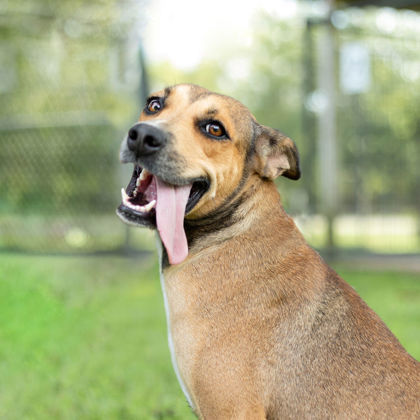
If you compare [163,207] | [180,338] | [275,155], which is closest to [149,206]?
[163,207]

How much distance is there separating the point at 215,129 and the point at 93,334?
3.81 meters

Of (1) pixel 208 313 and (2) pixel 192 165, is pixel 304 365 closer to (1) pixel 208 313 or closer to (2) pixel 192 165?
(1) pixel 208 313

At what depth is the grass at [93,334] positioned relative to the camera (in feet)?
14.3

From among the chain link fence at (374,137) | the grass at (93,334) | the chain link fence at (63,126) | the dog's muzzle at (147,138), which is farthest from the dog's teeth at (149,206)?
the chain link fence at (374,137)

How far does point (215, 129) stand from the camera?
3.11 metres

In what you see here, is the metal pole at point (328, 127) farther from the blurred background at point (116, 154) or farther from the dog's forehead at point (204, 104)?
the dog's forehead at point (204, 104)

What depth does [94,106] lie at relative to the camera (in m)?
9.88

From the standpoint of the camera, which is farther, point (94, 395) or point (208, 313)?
point (94, 395)

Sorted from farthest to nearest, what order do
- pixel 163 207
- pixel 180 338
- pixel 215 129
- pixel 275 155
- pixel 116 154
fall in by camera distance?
pixel 116 154, pixel 275 155, pixel 215 129, pixel 163 207, pixel 180 338

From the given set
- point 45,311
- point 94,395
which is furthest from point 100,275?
point 94,395

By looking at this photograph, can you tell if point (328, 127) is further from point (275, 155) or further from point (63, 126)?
point (275, 155)

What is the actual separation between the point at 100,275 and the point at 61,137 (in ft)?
8.76

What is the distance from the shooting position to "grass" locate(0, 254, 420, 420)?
14.3 ft

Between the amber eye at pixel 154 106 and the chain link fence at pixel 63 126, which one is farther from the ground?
the amber eye at pixel 154 106
